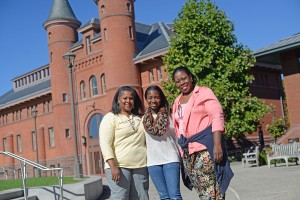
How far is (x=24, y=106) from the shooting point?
4922cm

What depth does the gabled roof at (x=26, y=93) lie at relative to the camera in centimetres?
4634

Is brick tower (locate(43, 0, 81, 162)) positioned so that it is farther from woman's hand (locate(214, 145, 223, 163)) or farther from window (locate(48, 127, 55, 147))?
woman's hand (locate(214, 145, 223, 163))

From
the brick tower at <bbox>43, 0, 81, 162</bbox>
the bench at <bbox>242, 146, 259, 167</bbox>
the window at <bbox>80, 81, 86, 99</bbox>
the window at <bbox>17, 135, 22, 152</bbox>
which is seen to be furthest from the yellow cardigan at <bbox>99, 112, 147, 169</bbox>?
the window at <bbox>17, 135, 22, 152</bbox>

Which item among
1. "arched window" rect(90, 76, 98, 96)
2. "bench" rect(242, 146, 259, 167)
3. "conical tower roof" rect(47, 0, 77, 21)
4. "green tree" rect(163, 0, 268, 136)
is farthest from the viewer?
"conical tower roof" rect(47, 0, 77, 21)

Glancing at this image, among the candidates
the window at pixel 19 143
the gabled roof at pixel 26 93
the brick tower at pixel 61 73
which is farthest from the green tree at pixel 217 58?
the window at pixel 19 143

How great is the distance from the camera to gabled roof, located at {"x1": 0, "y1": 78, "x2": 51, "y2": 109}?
46.3 meters

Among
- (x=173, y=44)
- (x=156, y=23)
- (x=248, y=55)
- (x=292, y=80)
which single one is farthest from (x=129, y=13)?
(x=292, y=80)

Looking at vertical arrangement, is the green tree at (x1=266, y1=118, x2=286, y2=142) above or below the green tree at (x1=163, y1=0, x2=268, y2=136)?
below

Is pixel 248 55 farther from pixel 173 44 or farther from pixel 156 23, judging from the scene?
pixel 156 23

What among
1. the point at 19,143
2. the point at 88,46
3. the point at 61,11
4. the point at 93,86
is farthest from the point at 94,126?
the point at 19,143

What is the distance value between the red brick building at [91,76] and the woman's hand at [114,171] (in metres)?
26.1

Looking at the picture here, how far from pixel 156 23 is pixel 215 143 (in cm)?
3801

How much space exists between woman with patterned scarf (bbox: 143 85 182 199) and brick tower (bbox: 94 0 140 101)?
96.0ft

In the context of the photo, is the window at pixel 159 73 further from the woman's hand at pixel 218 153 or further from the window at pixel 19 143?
the woman's hand at pixel 218 153
